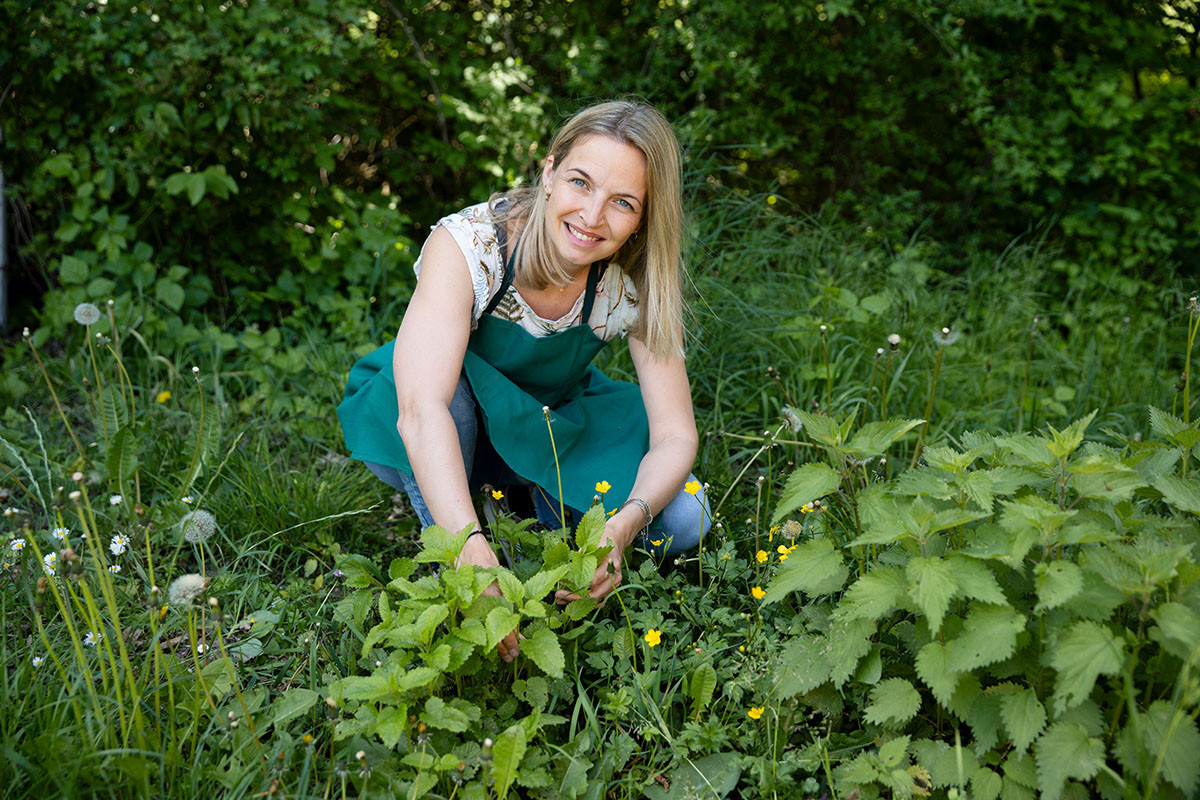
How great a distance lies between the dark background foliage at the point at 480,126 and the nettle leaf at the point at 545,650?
200 centimetres

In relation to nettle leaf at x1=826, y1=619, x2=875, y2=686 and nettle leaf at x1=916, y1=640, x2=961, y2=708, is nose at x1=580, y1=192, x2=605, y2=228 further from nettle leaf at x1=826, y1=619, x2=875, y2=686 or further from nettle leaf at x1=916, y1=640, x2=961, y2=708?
nettle leaf at x1=916, y1=640, x2=961, y2=708

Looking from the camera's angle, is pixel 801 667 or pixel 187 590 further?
pixel 801 667

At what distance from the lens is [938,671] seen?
142cm

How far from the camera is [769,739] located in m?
1.62

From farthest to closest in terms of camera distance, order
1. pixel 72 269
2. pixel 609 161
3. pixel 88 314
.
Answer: pixel 72 269 → pixel 88 314 → pixel 609 161

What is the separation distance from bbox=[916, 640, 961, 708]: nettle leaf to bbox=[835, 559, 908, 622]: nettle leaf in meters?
0.09

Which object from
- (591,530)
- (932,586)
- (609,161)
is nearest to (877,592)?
(932,586)

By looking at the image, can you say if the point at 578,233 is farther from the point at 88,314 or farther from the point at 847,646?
the point at 88,314

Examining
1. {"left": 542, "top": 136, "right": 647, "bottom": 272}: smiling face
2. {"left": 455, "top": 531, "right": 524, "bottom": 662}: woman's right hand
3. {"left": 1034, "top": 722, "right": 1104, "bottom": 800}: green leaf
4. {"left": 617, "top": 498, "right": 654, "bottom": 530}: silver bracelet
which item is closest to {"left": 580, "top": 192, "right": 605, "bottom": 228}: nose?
{"left": 542, "top": 136, "right": 647, "bottom": 272}: smiling face

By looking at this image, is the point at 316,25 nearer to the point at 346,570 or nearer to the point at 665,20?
the point at 665,20

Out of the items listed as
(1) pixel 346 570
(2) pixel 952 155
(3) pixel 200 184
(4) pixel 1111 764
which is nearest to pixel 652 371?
(1) pixel 346 570

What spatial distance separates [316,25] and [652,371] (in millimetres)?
1957

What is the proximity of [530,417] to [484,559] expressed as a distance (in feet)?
1.83

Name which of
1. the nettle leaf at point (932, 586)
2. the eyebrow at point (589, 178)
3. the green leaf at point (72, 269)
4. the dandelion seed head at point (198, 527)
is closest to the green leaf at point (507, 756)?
the nettle leaf at point (932, 586)
